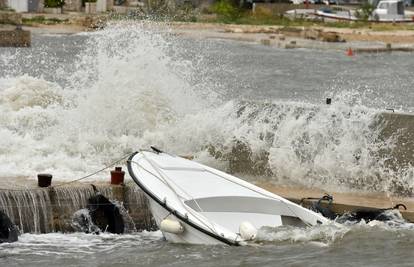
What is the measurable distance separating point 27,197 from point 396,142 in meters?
5.43

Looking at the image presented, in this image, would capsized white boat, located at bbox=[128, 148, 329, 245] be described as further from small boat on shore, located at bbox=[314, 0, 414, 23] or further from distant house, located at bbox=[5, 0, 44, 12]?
small boat on shore, located at bbox=[314, 0, 414, 23]

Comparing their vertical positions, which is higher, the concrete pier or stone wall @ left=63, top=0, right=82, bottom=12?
the concrete pier

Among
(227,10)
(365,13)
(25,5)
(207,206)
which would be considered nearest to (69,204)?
(207,206)

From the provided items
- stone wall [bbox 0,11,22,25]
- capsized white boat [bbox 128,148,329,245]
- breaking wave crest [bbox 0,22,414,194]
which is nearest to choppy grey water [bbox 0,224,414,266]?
capsized white boat [bbox 128,148,329,245]

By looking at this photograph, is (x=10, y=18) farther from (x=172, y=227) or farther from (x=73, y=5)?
(x=172, y=227)

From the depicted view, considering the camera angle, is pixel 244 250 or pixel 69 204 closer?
pixel 244 250

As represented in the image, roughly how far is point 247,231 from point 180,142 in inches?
239

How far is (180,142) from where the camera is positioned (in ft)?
68.6

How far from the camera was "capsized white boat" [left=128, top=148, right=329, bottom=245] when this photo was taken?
15148 millimetres

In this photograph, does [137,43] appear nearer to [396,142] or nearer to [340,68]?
[396,142]

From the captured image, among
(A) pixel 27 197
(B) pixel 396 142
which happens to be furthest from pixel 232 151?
(A) pixel 27 197

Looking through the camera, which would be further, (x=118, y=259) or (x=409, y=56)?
(x=409, y=56)

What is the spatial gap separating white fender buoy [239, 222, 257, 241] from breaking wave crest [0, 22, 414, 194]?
12.1 feet

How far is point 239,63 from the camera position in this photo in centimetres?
4972
